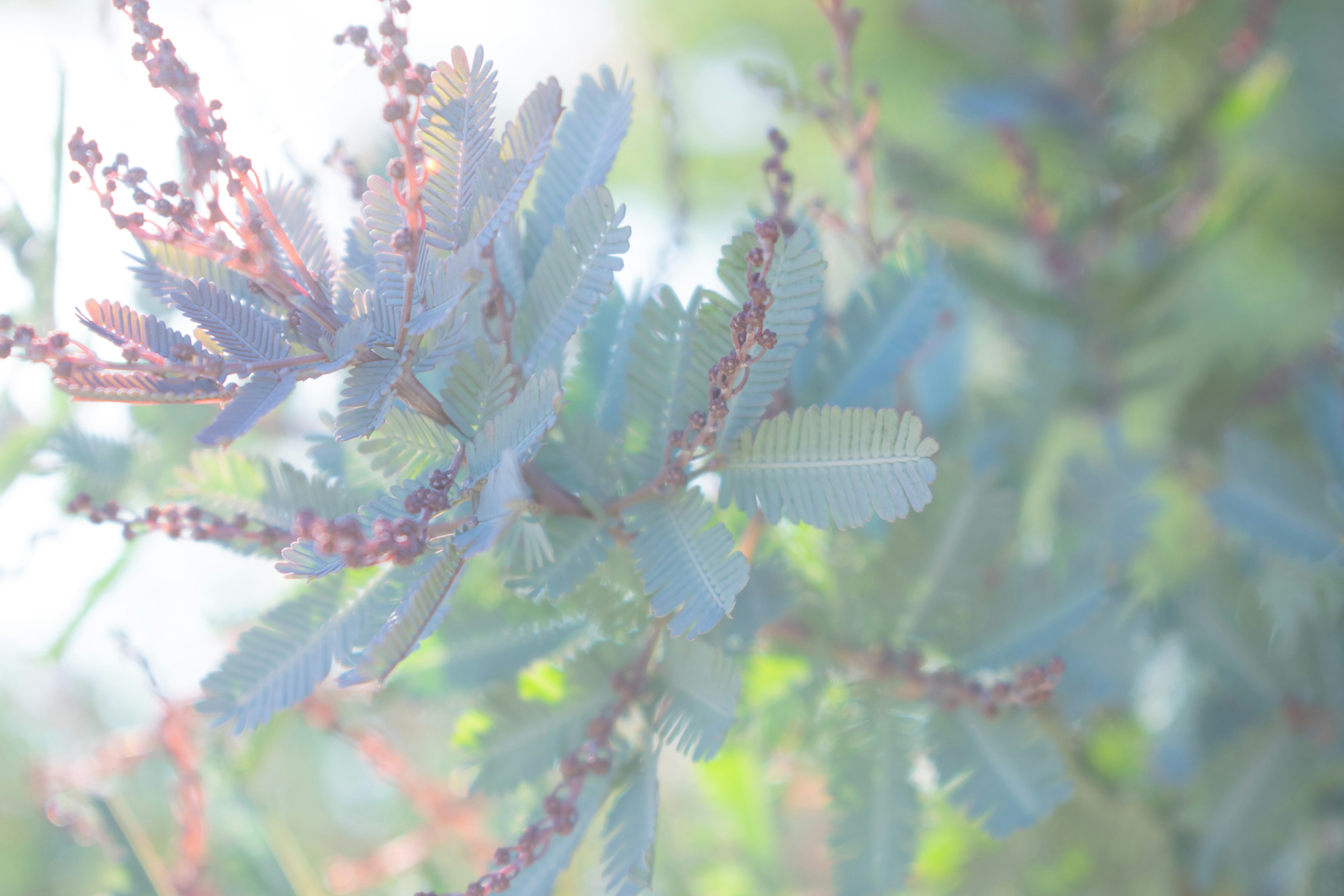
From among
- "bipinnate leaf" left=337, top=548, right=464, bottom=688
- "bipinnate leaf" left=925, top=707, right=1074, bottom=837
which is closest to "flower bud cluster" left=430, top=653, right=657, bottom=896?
"bipinnate leaf" left=337, top=548, right=464, bottom=688

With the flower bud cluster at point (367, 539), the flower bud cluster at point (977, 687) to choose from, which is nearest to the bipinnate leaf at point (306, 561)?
the flower bud cluster at point (367, 539)

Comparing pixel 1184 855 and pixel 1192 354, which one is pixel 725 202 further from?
pixel 1184 855

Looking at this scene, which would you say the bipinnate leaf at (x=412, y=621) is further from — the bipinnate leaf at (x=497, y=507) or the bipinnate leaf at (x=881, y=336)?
the bipinnate leaf at (x=881, y=336)

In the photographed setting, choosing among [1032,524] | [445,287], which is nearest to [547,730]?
[445,287]

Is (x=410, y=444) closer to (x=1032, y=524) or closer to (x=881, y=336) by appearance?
(x=881, y=336)

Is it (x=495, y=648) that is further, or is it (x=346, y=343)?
(x=495, y=648)

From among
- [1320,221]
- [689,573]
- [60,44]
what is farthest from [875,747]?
[1320,221]

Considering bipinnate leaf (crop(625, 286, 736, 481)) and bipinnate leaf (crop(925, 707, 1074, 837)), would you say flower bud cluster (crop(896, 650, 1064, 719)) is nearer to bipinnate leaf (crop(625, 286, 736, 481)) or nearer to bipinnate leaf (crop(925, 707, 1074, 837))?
bipinnate leaf (crop(925, 707, 1074, 837))
